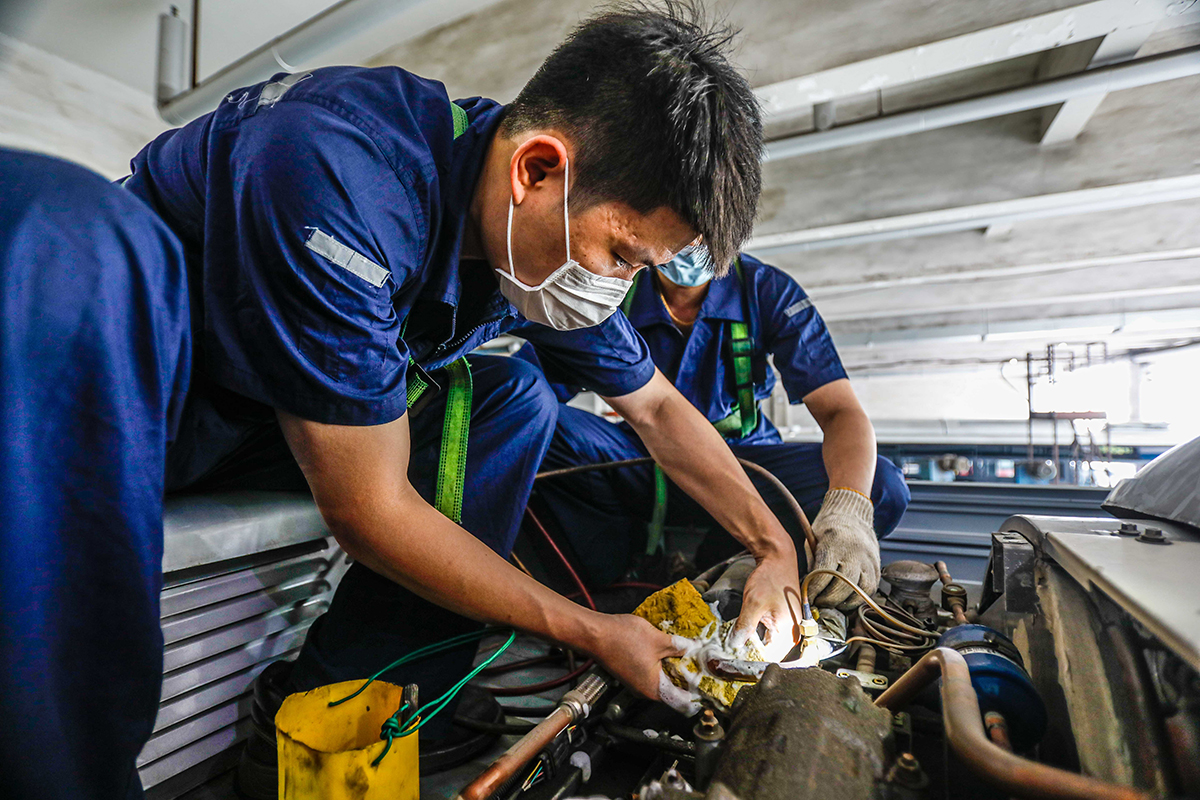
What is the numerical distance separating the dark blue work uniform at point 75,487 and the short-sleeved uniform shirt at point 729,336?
1.38 metres

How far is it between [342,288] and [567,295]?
0.34 meters

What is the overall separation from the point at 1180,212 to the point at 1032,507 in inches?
109

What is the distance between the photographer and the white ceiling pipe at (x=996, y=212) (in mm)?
2957

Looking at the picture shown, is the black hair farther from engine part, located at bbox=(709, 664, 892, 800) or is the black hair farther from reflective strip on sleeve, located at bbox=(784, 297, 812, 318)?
reflective strip on sleeve, located at bbox=(784, 297, 812, 318)

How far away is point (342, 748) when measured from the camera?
0.73 meters

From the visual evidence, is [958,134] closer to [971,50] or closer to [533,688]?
[971,50]

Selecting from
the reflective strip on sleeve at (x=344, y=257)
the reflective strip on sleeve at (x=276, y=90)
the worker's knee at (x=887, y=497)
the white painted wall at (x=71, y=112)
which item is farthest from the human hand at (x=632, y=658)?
the white painted wall at (x=71, y=112)

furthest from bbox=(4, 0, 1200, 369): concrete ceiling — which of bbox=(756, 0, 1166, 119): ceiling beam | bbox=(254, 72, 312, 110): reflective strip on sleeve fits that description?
bbox=(254, 72, 312, 110): reflective strip on sleeve

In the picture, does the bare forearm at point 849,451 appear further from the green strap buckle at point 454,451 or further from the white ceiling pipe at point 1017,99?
the white ceiling pipe at point 1017,99

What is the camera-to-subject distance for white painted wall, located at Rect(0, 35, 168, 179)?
2652 mm

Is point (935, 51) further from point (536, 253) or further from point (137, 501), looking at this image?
point (137, 501)

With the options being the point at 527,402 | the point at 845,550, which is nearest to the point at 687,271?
the point at 527,402

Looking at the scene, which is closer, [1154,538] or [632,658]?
[1154,538]

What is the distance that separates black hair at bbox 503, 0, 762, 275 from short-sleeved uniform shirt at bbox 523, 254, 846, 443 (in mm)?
1036
